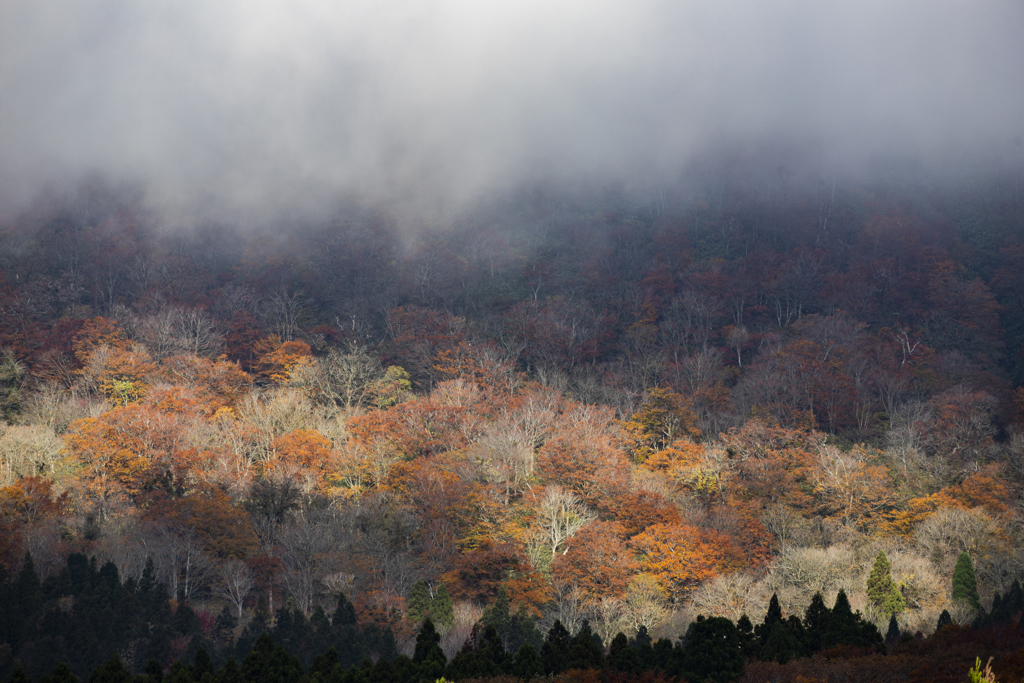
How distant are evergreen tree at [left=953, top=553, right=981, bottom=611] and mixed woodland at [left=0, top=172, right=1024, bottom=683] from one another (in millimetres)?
113

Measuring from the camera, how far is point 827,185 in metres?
96.8

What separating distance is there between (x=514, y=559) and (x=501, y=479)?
6.64 m

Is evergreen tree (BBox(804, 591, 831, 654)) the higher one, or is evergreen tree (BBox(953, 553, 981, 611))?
evergreen tree (BBox(953, 553, 981, 611))

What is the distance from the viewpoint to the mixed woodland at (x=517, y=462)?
91.1ft

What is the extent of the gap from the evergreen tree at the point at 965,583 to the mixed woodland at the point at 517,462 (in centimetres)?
11

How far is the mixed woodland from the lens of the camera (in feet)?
91.1

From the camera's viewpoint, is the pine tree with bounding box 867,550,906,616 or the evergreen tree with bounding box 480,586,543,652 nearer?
the evergreen tree with bounding box 480,586,543,652

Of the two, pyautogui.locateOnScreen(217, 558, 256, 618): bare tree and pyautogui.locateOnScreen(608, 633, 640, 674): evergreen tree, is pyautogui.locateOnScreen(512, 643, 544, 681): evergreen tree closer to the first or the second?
pyautogui.locateOnScreen(608, 633, 640, 674): evergreen tree

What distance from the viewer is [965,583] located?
30.3 m

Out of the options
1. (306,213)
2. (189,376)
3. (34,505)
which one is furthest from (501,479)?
A: (306,213)

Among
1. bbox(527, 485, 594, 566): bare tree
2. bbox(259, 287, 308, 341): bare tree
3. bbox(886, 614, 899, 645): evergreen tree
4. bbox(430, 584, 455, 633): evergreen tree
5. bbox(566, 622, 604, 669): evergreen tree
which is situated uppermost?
bbox(259, 287, 308, 341): bare tree

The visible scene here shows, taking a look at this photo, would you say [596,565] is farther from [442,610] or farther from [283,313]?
[283,313]

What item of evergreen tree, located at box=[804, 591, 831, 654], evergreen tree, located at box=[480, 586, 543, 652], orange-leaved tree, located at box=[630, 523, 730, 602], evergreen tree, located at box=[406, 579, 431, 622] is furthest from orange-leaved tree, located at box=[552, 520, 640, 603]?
evergreen tree, located at box=[804, 591, 831, 654]

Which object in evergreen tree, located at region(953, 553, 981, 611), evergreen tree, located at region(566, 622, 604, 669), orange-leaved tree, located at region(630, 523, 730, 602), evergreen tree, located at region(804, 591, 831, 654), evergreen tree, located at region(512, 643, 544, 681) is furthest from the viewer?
orange-leaved tree, located at region(630, 523, 730, 602)
